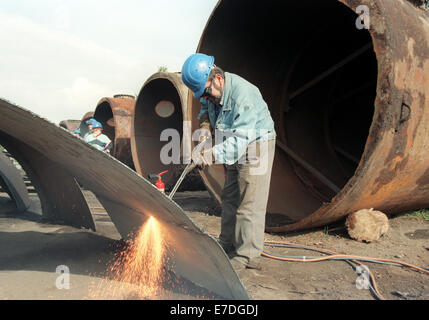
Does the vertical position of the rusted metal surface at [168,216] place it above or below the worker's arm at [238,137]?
below

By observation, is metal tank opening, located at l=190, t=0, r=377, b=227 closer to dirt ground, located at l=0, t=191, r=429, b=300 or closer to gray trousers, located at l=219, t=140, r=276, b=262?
dirt ground, located at l=0, t=191, r=429, b=300

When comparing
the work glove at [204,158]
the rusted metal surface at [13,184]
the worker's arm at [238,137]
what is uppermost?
the worker's arm at [238,137]

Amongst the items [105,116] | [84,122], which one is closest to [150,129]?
[105,116]

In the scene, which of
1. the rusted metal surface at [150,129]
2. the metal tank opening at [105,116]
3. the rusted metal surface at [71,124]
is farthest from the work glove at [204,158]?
the rusted metal surface at [71,124]

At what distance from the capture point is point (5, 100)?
5.67ft

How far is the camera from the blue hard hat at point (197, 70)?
2.55 metres

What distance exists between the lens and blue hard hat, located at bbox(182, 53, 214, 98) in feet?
8.36

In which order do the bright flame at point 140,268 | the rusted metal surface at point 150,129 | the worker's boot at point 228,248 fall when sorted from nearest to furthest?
1. the bright flame at point 140,268
2. the worker's boot at point 228,248
3. the rusted metal surface at point 150,129

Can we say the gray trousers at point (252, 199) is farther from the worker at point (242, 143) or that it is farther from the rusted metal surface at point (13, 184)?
the rusted metal surface at point (13, 184)

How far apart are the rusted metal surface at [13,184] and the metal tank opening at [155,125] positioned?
1.72m

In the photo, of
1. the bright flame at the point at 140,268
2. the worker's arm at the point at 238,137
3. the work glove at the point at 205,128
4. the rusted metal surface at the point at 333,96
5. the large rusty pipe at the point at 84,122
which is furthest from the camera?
the large rusty pipe at the point at 84,122

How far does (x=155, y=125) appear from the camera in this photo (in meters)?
6.11
